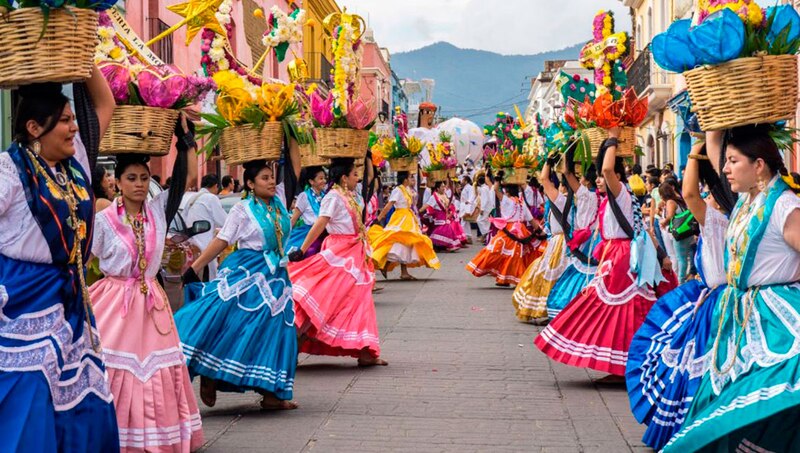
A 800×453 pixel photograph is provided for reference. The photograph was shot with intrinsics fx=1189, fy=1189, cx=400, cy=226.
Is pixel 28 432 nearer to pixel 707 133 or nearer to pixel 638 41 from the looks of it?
pixel 707 133

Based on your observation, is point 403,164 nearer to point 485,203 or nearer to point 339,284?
point 485,203

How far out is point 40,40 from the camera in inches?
178

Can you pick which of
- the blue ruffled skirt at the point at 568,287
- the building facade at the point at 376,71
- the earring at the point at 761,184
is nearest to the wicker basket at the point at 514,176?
the blue ruffled skirt at the point at 568,287

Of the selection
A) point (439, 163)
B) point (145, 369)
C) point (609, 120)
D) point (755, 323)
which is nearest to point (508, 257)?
point (609, 120)

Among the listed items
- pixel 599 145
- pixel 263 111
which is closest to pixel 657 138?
pixel 599 145

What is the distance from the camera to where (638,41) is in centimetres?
4025

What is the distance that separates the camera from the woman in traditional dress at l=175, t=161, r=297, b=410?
7586 millimetres

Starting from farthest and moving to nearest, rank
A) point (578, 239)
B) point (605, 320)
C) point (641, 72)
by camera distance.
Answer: point (641, 72) < point (578, 239) < point (605, 320)

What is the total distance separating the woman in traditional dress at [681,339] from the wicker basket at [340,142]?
12.6ft

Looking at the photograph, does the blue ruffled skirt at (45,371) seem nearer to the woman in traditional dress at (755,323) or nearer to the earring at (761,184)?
the woman in traditional dress at (755,323)

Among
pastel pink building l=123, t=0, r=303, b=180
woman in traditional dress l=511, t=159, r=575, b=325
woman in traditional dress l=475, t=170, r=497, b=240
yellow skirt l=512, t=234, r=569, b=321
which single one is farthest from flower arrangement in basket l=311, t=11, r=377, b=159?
woman in traditional dress l=475, t=170, r=497, b=240

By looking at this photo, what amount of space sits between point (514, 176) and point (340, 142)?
8.91m

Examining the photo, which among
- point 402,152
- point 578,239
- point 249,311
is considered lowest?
point 249,311

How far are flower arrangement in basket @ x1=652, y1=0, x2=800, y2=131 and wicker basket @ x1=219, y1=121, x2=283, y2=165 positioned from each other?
307 centimetres
